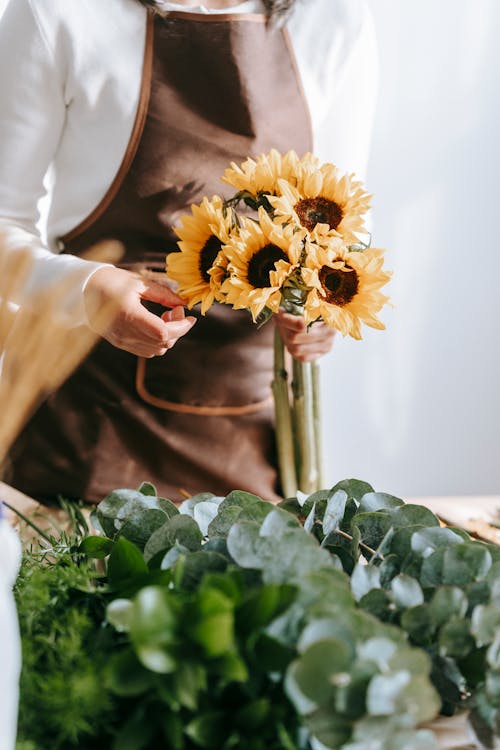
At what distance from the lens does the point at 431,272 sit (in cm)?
142

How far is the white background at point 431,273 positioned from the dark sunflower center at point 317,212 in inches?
32.2

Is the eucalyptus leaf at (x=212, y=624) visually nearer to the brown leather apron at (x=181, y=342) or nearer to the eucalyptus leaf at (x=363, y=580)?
the eucalyptus leaf at (x=363, y=580)

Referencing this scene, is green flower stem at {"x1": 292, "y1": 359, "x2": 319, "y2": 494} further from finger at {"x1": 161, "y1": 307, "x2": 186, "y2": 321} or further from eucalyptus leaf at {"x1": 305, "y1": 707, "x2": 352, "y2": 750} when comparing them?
eucalyptus leaf at {"x1": 305, "y1": 707, "x2": 352, "y2": 750}

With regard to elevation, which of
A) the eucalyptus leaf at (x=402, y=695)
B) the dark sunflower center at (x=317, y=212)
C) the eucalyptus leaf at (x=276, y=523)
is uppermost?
the dark sunflower center at (x=317, y=212)

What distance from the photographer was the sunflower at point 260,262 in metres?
0.53

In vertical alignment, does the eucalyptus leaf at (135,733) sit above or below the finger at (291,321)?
above

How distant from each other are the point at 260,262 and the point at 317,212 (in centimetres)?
6

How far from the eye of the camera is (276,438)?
0.92m

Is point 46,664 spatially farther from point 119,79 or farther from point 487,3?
point 487,3

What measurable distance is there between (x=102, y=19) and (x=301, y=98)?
0.73ft

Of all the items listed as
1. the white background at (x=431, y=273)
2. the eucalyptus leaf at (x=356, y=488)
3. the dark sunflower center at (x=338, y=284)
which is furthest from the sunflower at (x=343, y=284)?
the white background at (x=431, y=273)

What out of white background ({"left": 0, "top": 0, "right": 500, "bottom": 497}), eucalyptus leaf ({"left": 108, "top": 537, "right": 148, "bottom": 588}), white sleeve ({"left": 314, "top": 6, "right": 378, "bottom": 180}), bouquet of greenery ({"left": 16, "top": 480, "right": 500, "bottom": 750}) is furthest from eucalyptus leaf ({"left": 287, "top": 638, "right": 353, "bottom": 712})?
white background ({"left": 0, "top": 0, "right": 500, "bottom": 497})

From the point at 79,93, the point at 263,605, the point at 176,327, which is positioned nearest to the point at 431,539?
the point at 263,605

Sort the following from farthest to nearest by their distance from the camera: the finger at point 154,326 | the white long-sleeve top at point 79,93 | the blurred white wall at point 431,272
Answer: the blurred white wall at point 431,272 < the white long-sleeve top at point 79,93 < the finger at point 154,326
